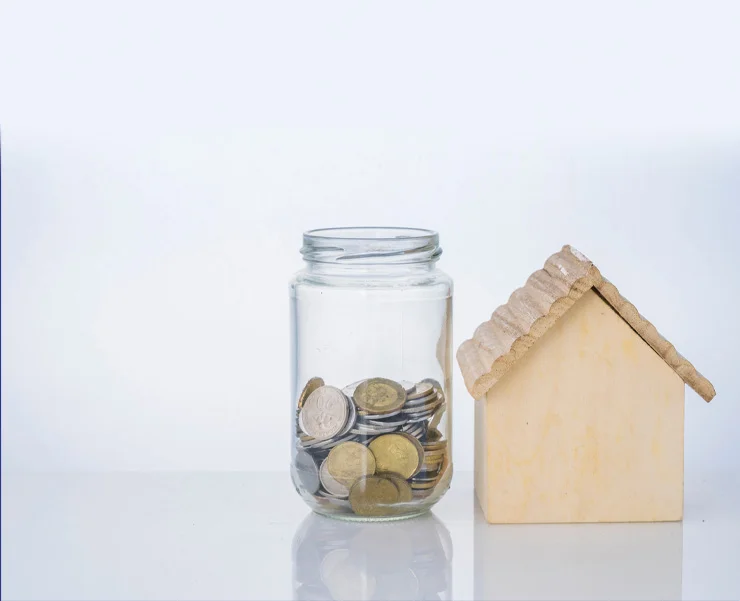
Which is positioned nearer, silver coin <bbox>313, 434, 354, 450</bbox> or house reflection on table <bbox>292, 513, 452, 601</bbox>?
house reflection on table <bbox>292, 513, 452, 601</bbox>

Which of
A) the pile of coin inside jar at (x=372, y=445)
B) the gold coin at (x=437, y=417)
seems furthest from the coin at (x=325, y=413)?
the gold coin at (x=437, y=417)

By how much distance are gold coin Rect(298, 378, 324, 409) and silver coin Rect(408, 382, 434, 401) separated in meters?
0.11

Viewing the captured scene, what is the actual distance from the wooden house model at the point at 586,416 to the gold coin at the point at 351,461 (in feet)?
0.43

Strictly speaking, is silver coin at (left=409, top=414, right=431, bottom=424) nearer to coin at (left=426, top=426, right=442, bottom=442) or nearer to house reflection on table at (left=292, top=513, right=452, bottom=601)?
coin at (left=426, top=426, right=442, bottom=442)

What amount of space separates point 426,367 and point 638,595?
0.36 metres

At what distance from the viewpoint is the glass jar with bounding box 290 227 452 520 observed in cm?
135

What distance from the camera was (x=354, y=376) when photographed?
4.64ft

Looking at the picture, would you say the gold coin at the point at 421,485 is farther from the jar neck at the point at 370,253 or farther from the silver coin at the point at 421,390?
the jar neck at the point at 370,253

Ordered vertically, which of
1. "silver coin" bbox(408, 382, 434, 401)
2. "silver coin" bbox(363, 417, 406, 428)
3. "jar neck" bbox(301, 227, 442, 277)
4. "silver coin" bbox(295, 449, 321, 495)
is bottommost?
"silver coin" bbox(295, 449, 321, 495)

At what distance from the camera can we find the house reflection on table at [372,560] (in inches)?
48.3

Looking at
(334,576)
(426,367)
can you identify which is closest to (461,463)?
(426,367)

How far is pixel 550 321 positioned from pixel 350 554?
1.07 ft

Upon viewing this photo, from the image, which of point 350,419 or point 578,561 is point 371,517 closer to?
point 350,419

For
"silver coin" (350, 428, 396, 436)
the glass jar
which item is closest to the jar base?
the glass jar
